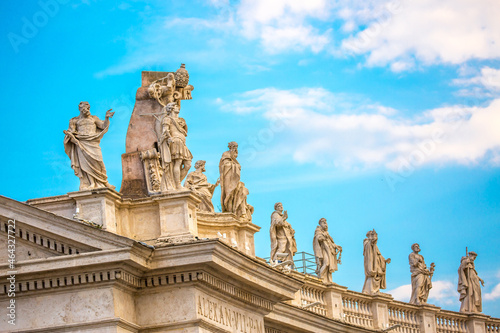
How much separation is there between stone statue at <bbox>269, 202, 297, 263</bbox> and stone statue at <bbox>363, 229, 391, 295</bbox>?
543 cm

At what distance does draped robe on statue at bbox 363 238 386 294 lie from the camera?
174 ft

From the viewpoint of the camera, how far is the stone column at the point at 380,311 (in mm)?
52156

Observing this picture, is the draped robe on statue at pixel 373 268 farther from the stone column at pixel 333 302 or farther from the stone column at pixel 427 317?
the stone column at pixel 333 302

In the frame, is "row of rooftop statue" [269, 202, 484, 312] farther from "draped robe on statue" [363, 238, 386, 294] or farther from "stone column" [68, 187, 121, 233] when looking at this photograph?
"stone column" [68, 187, 121, 233]

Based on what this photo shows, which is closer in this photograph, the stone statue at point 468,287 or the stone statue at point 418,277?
the stone statue at point 418,277

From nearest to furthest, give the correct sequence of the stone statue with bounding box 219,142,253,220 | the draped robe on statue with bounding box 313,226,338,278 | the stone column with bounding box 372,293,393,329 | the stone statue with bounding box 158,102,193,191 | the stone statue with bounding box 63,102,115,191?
1. the stone statue with bounding box 63,102,115,191
2. the stone statue with bounding box 158,102,193,191
3. the stone statue with bounding box 219,142,253,220
4. the draped robe on statue with bounding box 313,226,338,278
5. the stone column with bounding box 372,293,393,329

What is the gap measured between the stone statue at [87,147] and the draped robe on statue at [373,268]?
1643cm

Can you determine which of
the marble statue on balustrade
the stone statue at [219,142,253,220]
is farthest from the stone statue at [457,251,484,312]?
the stone statue at [219,142,253,220]

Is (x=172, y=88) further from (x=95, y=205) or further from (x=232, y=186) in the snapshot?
(x=232, y=186)

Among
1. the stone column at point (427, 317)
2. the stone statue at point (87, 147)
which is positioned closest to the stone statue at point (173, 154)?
the stone statue at point (87, 147)

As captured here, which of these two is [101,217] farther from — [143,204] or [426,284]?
[426,284]

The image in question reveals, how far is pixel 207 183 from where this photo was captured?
45906 mm

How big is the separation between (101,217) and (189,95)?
225 inches

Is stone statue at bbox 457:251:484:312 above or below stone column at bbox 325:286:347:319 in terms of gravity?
above
